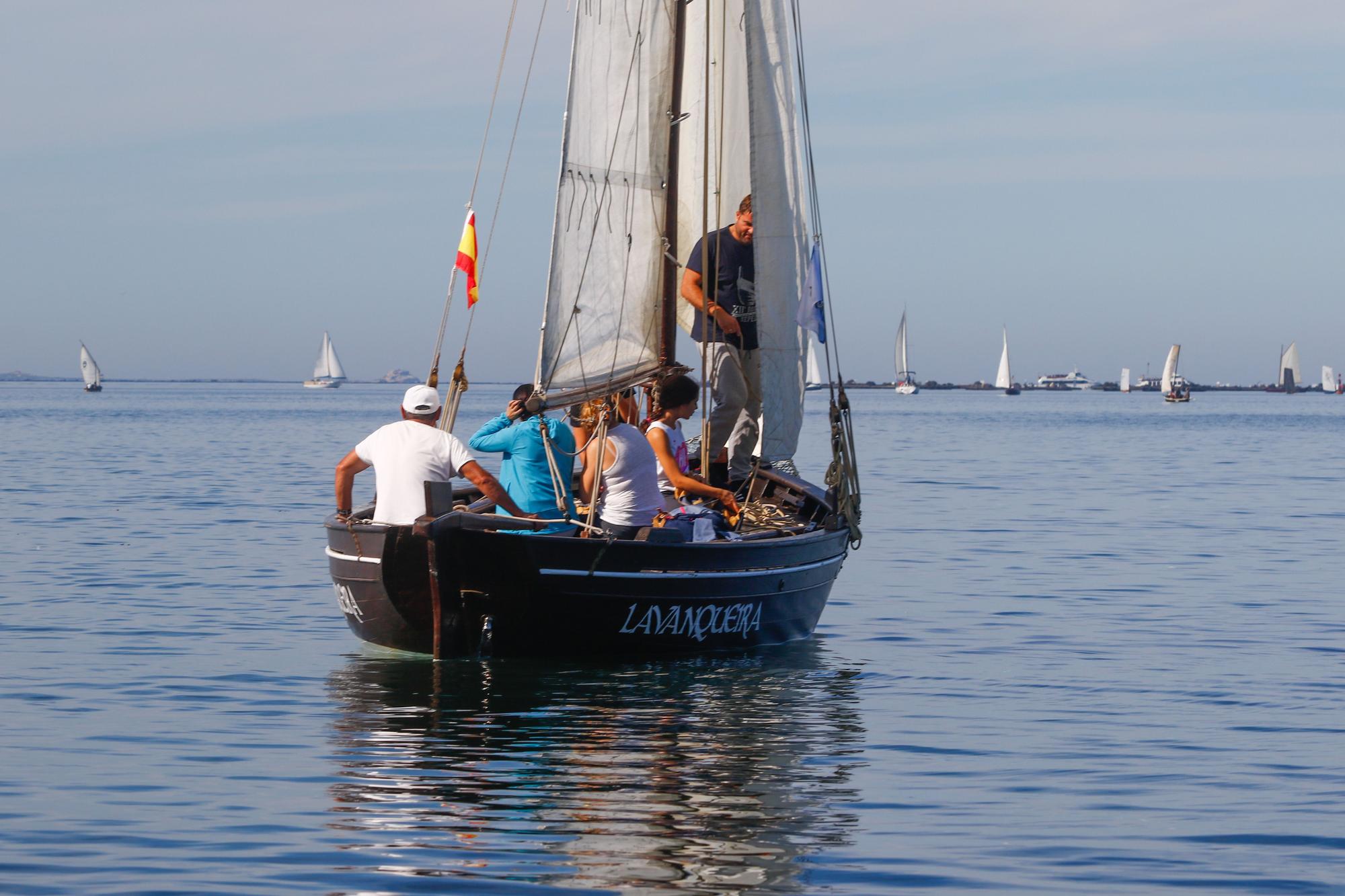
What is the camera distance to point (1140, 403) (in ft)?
650

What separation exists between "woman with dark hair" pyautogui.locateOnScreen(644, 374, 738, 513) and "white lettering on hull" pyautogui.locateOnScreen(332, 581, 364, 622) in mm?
2678

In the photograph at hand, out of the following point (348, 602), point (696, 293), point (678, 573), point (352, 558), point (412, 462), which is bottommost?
point (348, 602)

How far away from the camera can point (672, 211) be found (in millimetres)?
15453

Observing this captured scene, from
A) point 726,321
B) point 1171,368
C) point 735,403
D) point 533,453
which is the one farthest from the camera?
point 1171,368

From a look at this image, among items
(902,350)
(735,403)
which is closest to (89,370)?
(902,350)

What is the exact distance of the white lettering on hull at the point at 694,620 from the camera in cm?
1380

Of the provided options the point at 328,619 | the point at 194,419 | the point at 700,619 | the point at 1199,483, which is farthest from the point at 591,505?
the point at 194,419

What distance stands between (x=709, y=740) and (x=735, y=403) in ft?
19.8

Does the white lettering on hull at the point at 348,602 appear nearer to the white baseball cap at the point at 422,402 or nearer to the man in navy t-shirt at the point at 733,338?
the white baseball cap at the point at 422,402

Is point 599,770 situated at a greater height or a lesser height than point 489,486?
lesser

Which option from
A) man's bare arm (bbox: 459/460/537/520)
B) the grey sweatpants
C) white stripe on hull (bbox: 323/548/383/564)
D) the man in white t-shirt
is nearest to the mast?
the grey sweatpants

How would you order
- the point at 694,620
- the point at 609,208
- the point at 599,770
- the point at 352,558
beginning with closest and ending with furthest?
the point at 599,770
the point at 352,558
the point at 694,620
the point at 609,208

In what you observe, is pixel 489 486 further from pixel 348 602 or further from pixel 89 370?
pixel 89 370

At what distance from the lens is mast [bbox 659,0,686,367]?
50.0ft
